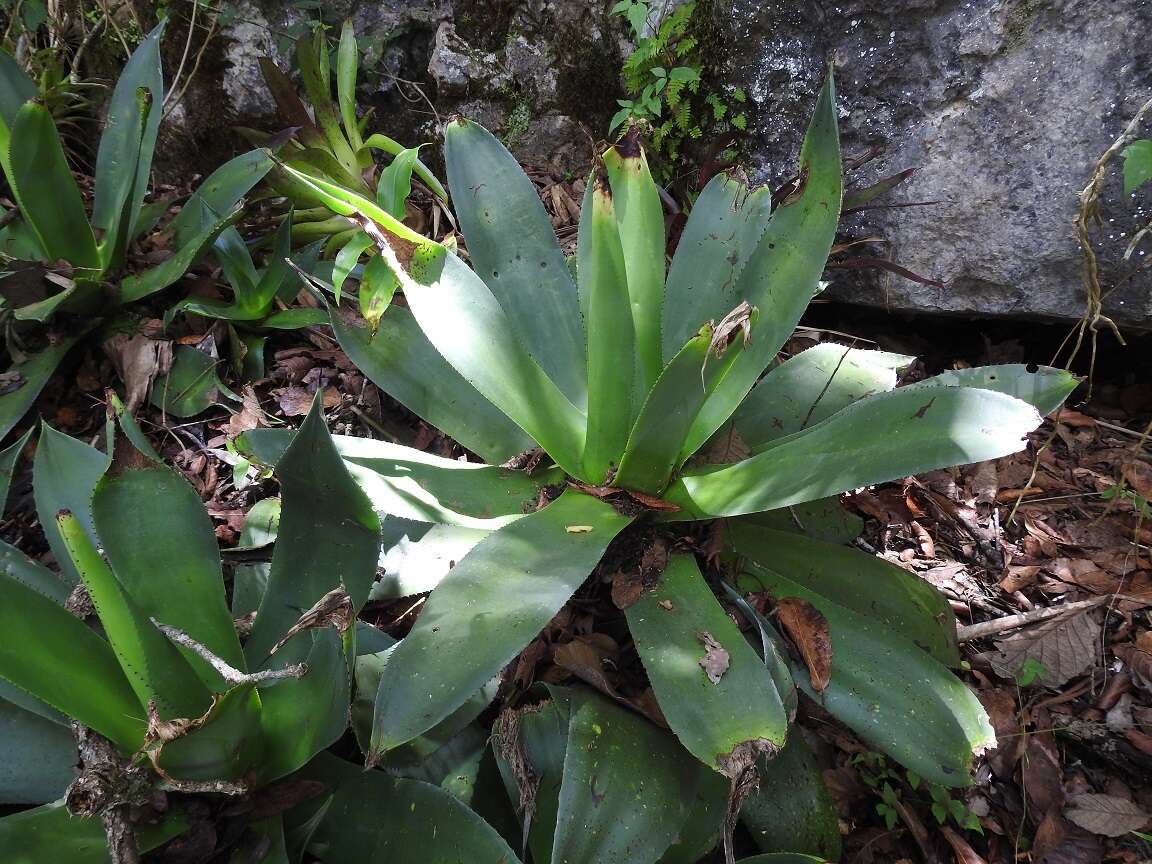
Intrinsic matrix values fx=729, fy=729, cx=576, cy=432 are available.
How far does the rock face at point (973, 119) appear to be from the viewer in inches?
62.1

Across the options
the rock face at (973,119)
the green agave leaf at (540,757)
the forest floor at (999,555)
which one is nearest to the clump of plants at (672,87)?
the rock face at (973,119)

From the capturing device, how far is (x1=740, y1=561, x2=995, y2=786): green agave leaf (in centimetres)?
99

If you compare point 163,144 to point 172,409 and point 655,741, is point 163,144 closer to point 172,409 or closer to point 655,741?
point 172,409

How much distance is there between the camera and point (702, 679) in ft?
3.19

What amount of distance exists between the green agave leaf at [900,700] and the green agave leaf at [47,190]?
186 centimetres

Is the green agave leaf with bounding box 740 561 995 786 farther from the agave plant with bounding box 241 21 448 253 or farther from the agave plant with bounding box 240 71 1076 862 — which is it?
the agave plant with bounding box 241 21 448 253

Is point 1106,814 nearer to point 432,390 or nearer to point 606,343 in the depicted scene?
point 606,343

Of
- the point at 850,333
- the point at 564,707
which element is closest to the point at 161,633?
the point at 564,707

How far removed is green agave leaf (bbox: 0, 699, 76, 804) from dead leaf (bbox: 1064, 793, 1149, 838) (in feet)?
5.13

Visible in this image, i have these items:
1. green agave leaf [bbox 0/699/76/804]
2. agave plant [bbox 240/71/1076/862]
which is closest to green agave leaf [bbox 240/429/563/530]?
agave plant [bbox 240/71/1076/862]

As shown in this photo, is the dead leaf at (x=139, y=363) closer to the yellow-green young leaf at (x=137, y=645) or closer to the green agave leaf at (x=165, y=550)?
the green agave leaf at (x=165, y=550)

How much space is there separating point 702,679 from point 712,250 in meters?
0.77

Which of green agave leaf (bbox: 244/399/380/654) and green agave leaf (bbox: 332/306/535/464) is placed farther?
green agave leaf (bbox: 332/306/535/464)

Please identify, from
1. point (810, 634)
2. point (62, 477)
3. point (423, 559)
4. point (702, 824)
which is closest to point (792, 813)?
point (702, 824)
